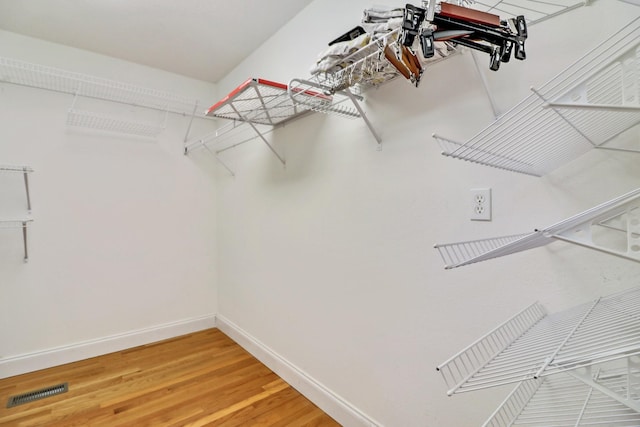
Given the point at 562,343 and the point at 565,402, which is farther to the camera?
the point at 565,402

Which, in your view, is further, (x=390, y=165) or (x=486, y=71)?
(x=390, y=165)

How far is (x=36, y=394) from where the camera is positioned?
6.41 ft

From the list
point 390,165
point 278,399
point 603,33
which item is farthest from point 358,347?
point 603,33

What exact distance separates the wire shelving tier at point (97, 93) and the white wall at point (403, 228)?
2.76 ft

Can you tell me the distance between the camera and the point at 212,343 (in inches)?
105

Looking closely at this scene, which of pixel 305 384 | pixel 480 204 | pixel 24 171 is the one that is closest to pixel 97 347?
pixel 24 171

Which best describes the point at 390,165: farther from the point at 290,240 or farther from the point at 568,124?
the point at 290,240

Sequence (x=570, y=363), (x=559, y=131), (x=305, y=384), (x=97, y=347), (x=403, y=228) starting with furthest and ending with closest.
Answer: (x=97, y=347) < (x=305, y=384) < (x=403, y=228) < (x=559, y=131) < (x=570, y=363)

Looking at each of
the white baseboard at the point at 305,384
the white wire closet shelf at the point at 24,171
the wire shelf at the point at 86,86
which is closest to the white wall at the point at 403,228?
the white baseboard at the point at 305,384

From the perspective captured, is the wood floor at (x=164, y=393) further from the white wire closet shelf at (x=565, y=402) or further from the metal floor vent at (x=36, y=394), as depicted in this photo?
the white wire closet shelf at (x=565, y=402)

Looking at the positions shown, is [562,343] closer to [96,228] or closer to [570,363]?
[570,363]

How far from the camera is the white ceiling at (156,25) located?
73.3 inches

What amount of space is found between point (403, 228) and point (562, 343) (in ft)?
2.64

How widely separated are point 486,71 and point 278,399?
1962mm
